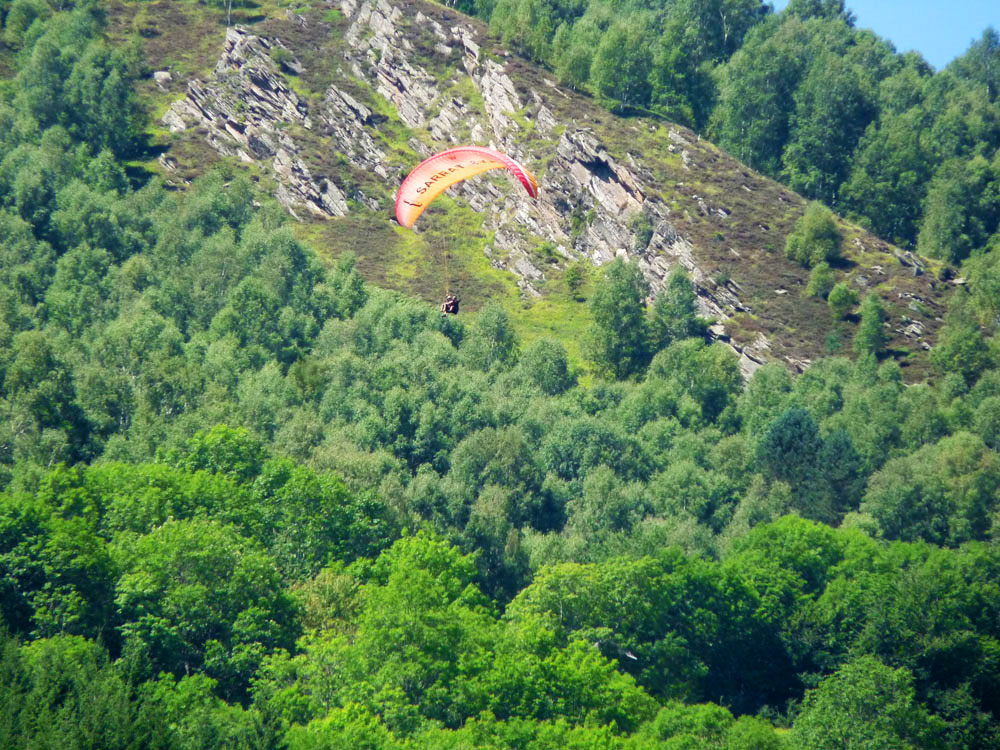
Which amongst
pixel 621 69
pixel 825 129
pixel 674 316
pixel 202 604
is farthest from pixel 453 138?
pixel 202 604

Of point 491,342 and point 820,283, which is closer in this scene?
point 491,342

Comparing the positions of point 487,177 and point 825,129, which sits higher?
point 825,129

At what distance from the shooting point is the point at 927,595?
63.2 metres

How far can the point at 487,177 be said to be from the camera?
123625mm

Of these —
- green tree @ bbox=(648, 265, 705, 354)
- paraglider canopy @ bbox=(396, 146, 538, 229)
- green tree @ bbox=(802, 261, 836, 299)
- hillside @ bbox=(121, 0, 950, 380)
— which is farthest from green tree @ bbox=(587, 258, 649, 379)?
paraglider canopy @ bbox=(396, 146, 538, 229)

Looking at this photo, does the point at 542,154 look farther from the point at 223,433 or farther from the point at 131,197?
the point at 223,433

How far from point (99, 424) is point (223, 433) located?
12058 mm

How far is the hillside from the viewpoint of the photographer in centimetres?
10838

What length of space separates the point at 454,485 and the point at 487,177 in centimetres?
5366

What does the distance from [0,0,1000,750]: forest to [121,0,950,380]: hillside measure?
178 inches

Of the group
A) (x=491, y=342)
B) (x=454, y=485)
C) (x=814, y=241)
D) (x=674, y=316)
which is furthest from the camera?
(x=814, y=241)

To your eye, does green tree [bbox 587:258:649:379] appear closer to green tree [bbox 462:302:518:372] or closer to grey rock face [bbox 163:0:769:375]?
green tree [bbox 462:302:518:372]

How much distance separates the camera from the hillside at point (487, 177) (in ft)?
356

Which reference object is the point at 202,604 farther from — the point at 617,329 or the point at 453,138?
the point at 453,138
